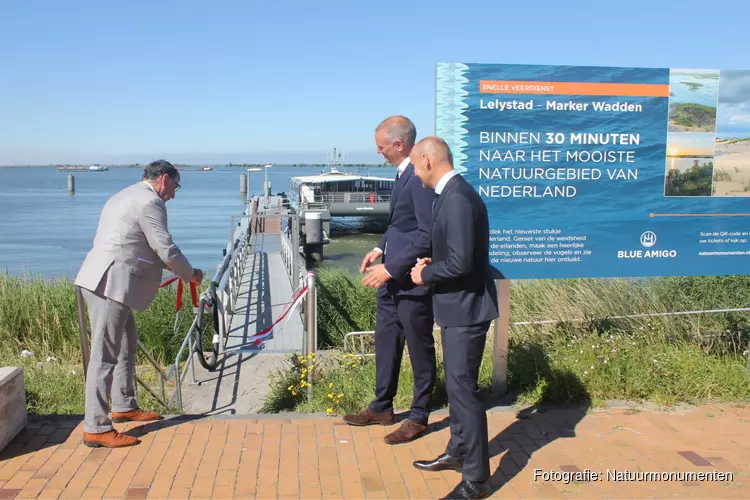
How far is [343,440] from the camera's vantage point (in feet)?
13.3

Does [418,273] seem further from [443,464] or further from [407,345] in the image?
[443,464]

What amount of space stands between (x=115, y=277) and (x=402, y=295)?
166 centimetres

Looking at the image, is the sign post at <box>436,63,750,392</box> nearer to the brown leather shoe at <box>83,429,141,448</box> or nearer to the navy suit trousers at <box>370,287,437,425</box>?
the navy suit trousers at <box>370,287,437,425</box>

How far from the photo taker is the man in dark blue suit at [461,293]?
3.31 m

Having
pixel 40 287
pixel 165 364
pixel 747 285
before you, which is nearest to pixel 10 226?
pixel 40 287

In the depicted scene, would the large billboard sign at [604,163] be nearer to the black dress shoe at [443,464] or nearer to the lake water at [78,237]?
the black dress shoe at [443,464]

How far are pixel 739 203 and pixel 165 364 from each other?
249 inches

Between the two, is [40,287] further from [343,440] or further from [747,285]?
[747,285]

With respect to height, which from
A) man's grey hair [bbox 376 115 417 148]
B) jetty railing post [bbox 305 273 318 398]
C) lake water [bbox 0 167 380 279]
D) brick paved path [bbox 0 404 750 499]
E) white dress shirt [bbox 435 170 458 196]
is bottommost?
lake water [bbox 0 167 380 279]

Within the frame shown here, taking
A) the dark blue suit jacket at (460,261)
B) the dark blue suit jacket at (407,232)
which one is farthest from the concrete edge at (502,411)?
the dark blue suit jacket at (460,261)

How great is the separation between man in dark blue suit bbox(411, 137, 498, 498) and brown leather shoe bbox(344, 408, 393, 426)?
0.84 metres

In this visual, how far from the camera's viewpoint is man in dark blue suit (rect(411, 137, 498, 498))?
130 inches

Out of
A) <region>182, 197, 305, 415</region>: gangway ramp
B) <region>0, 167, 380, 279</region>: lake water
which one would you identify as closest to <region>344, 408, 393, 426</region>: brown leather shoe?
<region>182, 197, 305, 415</region>: gangway ramp

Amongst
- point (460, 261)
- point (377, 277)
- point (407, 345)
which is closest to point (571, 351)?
point (407, 345)
